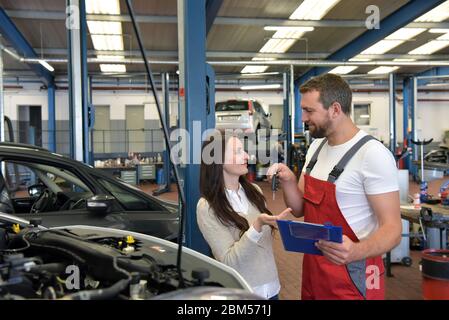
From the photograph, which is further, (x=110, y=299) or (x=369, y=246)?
(x=369, y=246)

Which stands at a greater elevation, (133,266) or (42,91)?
(42,91)

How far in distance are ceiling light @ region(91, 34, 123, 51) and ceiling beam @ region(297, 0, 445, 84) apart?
280 inches

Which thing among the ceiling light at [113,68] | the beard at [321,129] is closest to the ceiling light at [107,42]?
the ceiling light at [113,68]

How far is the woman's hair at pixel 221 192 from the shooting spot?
2201mm

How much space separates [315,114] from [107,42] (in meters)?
12.1

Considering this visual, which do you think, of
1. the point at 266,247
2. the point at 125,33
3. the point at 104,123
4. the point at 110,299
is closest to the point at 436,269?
the point at 266,247

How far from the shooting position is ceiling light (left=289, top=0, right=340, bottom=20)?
934 cm

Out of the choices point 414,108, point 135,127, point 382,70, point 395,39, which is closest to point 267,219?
point 395,39

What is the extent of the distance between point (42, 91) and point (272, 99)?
35.5 feet

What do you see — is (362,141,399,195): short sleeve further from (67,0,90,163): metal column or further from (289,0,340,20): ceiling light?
(289,0,340,20): ceiling light

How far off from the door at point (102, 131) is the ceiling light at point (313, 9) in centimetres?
1132

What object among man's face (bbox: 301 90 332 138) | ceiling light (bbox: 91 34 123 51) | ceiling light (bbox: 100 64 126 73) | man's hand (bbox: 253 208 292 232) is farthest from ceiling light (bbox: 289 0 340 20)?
ceiling light (bbox: 100 64 126 73)

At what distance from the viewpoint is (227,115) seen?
15.3 m
